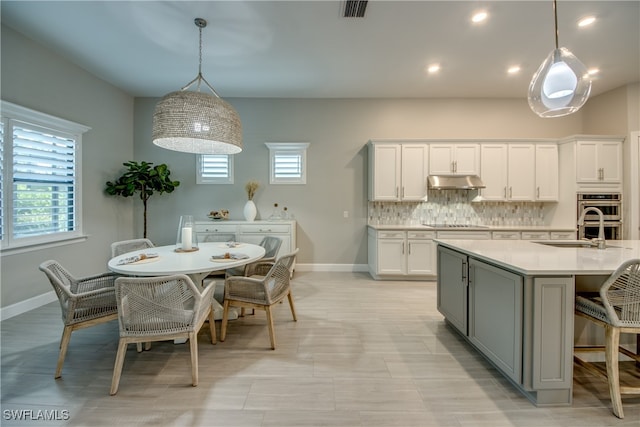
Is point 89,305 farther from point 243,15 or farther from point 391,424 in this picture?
point 243,15

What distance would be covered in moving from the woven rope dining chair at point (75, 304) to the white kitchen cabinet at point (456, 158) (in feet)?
15.8

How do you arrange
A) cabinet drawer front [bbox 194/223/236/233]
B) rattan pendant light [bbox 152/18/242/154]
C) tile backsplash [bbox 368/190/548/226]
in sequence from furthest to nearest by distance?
tile backsplash [bbox 368/190/548/226] < cabinet drawer front [bbox 194/223/236/233] < rattan pendant light [bbox 152/18/242/154]

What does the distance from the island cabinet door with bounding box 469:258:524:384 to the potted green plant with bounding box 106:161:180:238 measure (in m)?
4.74

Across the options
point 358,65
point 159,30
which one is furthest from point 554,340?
point 159,30

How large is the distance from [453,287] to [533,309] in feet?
3.23

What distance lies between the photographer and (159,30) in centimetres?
313

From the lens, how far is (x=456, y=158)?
189 inches

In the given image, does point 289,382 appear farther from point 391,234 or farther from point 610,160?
point 610,160

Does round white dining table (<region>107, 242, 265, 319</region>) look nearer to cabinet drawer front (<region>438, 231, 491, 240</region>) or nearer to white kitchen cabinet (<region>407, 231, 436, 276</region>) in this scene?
white kitchen cabinet (<region>407, 231, 436, 276</region>)

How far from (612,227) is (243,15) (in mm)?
6238

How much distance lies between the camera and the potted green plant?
454 centimetres

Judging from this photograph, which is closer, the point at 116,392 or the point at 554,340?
the point at 554,340

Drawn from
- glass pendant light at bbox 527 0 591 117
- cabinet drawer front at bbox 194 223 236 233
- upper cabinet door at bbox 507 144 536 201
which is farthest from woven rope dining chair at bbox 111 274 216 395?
upper cabinet door at bbox 507 144 536 201

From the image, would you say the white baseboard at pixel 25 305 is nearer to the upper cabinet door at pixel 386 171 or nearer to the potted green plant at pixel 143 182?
the potted green plant at pixel 143 182
